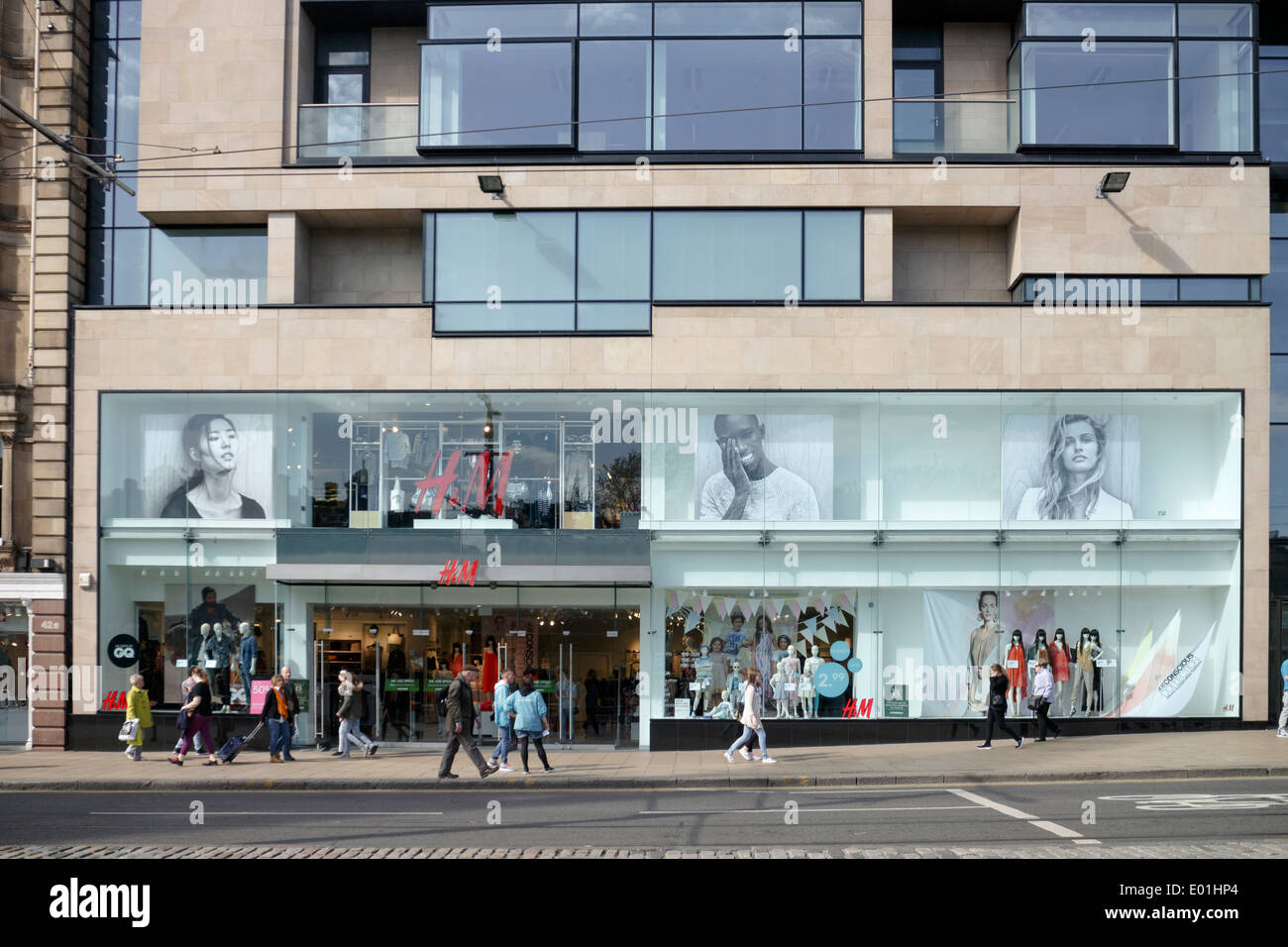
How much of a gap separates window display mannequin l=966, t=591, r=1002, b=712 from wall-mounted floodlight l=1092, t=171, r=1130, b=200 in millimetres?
7742

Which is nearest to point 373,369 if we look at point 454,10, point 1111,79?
point 454,10

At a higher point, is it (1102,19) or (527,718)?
(1102,19)

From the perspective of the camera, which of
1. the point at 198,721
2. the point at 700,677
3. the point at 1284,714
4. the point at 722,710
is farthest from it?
the point at 700,677

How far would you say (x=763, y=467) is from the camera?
72.5 feet

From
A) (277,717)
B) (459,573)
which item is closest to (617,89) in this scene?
(459,573)

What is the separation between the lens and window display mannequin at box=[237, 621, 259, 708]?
22234 mm

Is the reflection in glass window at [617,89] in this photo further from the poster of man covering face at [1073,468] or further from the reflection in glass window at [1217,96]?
the reflection in glass window at [1217,96]

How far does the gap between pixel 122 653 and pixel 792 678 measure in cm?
1274

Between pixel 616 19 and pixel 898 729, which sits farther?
pixel 616 19

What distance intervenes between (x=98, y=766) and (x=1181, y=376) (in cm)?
2036

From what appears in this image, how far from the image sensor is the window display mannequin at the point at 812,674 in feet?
70.9

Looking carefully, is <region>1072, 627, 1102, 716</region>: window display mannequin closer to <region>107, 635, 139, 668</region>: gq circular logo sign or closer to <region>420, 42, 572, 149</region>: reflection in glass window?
<region>420, 42, 572, 149</region>: reflection in glass window

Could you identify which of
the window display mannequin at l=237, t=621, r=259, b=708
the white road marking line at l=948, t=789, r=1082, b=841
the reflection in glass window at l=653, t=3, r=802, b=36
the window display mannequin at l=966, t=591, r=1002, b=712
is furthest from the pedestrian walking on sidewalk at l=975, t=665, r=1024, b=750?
the window display mannequin at l=237, t=621, r=259, b=708

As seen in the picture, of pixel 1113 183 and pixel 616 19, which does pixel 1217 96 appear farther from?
pixel 616 19
